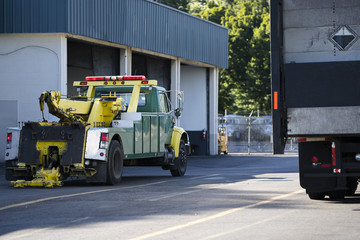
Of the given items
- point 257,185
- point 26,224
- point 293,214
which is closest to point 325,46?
point 293,214

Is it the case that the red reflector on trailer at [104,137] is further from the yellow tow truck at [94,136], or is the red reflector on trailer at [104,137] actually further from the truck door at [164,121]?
the truck door at [164,121]

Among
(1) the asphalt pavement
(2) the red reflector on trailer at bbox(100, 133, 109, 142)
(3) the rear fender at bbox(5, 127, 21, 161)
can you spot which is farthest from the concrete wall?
(1) the asphalt pavement

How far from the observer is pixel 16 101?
2922cm

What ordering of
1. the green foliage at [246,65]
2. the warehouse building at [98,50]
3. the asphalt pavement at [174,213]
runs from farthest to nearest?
the green foliage at [246,65]
the warehouse building at [98,50]
the asphalt pavement at [174,213]

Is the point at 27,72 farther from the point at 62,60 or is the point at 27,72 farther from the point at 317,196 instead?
the point at 317,196

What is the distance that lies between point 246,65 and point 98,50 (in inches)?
1498

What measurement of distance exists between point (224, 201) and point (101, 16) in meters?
18.6

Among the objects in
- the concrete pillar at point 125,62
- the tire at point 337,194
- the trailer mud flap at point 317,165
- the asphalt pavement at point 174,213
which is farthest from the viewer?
the concrete pillar at point 125,62

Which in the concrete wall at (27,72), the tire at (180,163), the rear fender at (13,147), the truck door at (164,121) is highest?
the concrete wall at (27,72)

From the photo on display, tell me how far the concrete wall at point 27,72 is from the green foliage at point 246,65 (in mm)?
40606

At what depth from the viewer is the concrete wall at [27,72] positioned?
95.3 ft

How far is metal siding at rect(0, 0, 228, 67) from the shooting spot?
28906 millimetres

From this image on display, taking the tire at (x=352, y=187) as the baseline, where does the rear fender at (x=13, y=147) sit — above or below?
above

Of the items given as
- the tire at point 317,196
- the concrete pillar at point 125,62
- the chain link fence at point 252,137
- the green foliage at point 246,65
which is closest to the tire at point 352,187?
the tire at point 317,196
